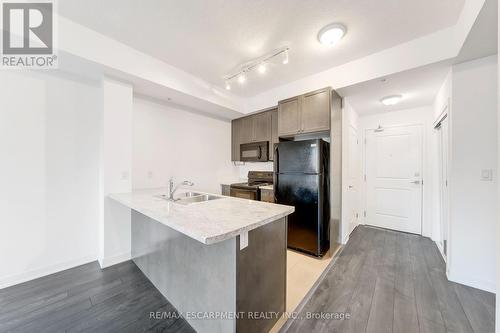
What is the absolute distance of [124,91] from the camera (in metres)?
2.49

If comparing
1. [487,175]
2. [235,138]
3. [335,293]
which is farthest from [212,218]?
[235,138]

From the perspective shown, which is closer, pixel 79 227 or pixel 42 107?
pixel 42 107

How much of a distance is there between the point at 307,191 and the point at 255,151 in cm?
155

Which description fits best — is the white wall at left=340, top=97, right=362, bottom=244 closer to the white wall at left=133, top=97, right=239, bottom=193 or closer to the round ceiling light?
the round ceiling light

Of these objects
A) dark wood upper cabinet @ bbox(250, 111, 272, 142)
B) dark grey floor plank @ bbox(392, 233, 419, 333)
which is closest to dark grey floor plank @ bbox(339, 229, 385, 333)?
dark grey floor plank @ bbox(392, 233, 419, 333)

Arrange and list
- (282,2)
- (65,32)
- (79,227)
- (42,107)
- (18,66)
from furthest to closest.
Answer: (79,227)
(42,107)
(18,66)
(65,32)
(282,2)

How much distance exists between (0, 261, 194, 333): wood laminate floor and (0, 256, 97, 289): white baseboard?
0.22 feet

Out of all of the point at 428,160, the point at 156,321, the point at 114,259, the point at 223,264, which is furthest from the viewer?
the point at 428,160

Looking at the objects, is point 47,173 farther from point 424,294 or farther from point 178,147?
point 424,294

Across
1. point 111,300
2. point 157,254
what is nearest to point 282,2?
point 157,254

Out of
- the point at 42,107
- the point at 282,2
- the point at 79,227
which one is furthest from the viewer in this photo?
the point at 79,227

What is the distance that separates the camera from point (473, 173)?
199cm

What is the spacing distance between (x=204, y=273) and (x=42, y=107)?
2.66 meters

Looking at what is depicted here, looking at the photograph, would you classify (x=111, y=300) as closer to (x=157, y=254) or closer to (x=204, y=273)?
(x=157, y=254)
